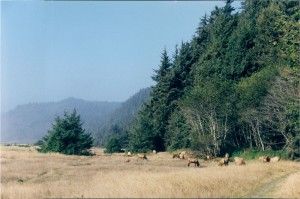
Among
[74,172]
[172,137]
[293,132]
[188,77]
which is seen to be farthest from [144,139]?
[74,172]

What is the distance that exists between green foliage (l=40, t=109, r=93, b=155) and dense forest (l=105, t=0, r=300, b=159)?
13.5 meters

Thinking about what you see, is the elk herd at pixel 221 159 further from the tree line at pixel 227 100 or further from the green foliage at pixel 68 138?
the green foliage at pixel 68 138

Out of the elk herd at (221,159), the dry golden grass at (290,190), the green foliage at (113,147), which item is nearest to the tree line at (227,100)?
the green foliage at (113,147)

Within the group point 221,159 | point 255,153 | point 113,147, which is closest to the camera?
point 221,159

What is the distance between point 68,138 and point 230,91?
23.5 meters

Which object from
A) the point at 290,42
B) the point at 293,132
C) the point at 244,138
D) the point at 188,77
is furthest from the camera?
the point at 188,77

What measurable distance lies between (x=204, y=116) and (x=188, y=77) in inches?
1124

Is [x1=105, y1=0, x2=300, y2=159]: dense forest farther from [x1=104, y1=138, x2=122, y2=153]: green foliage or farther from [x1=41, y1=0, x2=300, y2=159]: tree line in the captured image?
[x1=104, y1=138, x2=122, y2=153]: green foliage

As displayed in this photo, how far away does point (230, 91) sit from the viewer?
56.3 m

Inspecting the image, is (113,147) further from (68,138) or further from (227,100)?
(227,100)

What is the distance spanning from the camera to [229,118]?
55875 mm

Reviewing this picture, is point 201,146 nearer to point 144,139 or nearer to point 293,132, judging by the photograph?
point 293,132

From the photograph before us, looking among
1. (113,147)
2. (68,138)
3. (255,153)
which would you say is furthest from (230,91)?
(113,147)

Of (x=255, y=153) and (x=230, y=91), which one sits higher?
(x=230, y=91)
